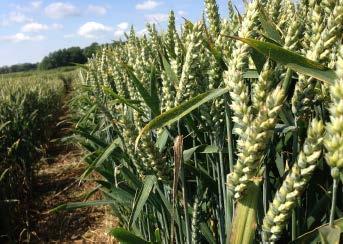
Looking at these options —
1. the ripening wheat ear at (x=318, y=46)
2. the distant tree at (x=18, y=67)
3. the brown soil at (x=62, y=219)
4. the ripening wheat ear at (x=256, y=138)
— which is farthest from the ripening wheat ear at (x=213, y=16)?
the distant tree at (x=18, y=67)

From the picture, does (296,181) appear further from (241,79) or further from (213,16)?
(213,16)

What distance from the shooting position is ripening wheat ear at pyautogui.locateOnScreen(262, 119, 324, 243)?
0.63 metres

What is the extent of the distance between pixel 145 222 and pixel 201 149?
0.79m

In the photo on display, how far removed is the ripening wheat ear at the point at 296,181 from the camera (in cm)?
63


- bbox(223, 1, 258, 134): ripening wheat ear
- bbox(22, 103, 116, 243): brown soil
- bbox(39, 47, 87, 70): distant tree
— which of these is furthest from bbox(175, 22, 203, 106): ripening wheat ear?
bbox(39, 47, 87, 70): distant tree

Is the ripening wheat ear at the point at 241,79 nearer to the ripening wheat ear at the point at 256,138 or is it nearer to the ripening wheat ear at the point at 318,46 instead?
the ripening wheat ear at the point at 256,138

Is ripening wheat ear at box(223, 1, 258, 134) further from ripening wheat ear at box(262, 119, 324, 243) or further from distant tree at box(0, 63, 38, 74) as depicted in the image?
distant tree at box(0, 63, 38, 74)

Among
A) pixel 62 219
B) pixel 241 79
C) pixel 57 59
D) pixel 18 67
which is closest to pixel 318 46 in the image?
pixel 241 79

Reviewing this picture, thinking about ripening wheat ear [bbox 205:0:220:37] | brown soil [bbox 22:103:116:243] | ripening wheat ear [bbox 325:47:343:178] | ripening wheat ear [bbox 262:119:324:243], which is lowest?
brown soil [bbox 22:103:116:243]

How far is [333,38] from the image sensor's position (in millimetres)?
758

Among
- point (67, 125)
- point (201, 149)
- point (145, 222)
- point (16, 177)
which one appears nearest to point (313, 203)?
point (201, 149)

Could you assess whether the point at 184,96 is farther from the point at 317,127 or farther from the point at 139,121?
the point at 317,127

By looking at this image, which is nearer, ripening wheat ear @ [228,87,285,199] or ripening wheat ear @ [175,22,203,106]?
ripening wheat ear @ [228,87,285,199]

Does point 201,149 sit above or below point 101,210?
above
